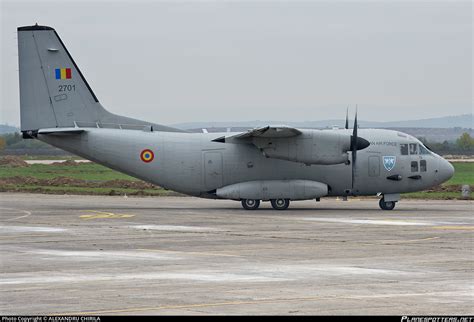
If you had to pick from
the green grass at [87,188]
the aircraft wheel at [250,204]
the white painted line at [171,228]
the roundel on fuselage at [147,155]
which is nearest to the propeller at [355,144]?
the aircraft wheel at [250,204]

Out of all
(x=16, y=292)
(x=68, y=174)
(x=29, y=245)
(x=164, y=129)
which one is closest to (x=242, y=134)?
(x=164, y=129)

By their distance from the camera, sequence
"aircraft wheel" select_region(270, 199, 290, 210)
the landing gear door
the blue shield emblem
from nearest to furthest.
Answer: the landing gear door → the blue shield emblem → "aircraft wheel" select_region(270, 199, 290, 210)

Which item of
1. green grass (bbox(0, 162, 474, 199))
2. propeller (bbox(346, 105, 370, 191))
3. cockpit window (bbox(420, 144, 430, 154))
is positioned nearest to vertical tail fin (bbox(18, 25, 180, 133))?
propeller (bbox(346, 105, 370, 191))

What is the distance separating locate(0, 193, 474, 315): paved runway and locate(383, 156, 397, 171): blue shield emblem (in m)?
2.41

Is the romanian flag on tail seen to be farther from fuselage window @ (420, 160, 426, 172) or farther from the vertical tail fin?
fuselage window @ (420, 160, 426, 172)

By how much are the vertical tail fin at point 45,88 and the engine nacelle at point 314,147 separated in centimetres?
946

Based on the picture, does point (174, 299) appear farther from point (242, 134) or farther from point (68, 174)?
point (68, 174)

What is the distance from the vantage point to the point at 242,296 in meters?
17.7

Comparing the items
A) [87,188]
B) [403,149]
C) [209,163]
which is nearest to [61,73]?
[209,163]

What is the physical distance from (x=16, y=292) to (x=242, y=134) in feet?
87.9

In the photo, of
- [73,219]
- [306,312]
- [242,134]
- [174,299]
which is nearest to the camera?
[306,312]

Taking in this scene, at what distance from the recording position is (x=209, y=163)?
148ft

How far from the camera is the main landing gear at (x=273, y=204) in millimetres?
45719

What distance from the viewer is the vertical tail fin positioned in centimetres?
4550
